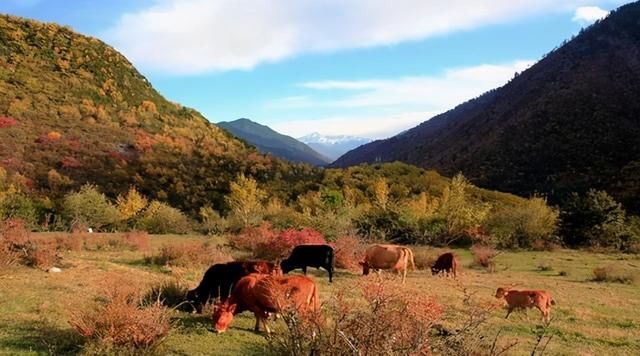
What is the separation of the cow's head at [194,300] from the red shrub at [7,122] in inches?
1994

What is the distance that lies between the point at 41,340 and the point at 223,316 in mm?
2666

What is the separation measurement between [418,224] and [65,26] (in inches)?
2657

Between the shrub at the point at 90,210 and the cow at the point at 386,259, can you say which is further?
the shrub at the point at 90,210

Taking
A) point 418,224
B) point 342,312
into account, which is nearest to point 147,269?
point 342,312

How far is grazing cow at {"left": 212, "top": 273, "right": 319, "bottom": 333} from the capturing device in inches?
333

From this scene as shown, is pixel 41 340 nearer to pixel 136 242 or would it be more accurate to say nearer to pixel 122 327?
pixel 122 327

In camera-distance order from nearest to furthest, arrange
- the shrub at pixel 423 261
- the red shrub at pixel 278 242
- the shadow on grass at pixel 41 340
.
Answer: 1. the shadow on grass at pixel 41 340
2. the red shrub at pixel 278 242
3. the shrub at pixel 423 261

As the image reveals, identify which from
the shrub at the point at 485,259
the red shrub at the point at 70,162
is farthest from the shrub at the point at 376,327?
the red shrub at the point at 70,162

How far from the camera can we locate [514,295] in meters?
12.8

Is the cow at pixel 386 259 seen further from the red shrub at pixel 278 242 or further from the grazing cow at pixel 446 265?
the red shrub at pixel 278 242

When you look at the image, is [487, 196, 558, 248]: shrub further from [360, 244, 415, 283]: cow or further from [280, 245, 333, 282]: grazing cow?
[280, 245, 333, 282]: grazing cow

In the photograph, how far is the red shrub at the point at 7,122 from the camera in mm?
52700

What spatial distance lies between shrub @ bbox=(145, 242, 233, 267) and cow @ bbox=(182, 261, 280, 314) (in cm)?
633

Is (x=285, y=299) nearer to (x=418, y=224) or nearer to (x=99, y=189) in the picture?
(x=418, y=224)
